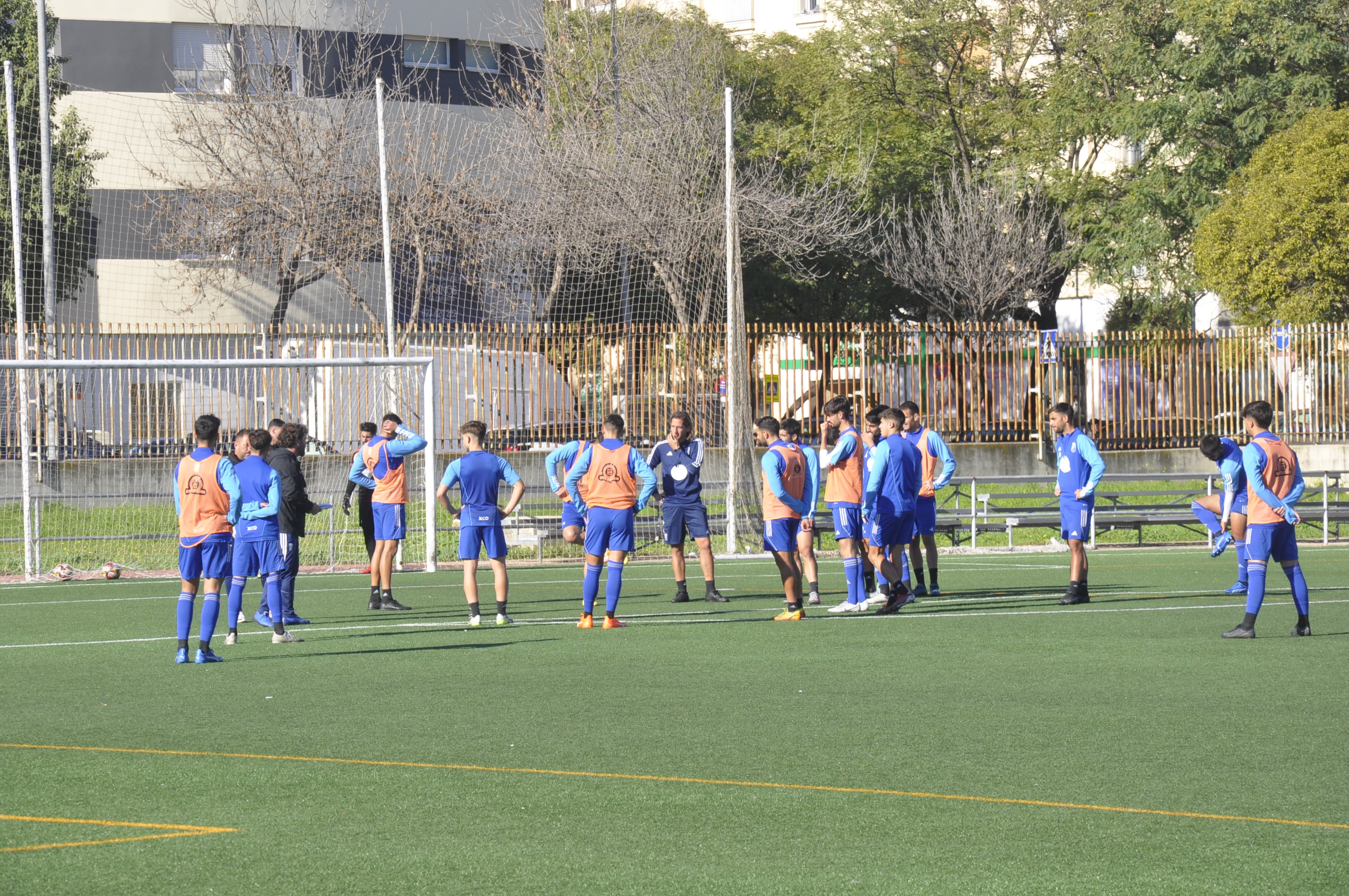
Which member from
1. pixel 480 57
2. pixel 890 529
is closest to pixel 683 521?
pixel 890 529

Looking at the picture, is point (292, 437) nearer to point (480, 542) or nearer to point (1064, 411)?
point (480, 542)

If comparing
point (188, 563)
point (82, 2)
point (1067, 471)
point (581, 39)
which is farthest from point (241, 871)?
point (82, 2)

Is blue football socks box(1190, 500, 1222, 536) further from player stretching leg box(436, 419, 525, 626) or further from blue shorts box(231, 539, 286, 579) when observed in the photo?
blue shorts box(231, 539, 286, 579)

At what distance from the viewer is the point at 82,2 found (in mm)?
35719

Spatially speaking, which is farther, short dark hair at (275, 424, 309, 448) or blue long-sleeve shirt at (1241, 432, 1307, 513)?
short dark hair at (275, 424, 309, 448)

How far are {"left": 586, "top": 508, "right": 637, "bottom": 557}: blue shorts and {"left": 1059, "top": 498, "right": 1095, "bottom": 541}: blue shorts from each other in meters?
4.24

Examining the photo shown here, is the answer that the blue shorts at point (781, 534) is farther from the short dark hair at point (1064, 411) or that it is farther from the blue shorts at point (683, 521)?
the short dark hair at point (1064, 411)

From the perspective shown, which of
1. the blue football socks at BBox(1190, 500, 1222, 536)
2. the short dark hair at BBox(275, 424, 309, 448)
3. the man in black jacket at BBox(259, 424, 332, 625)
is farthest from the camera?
the blue football socks at BBox(1190, 500, 1222, 536)

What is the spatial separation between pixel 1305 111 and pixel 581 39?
15974 millimetres

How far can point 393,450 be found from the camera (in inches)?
572

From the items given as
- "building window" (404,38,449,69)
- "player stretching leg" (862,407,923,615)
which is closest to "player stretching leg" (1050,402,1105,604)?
"player stretching leg" (862,407,923,615)

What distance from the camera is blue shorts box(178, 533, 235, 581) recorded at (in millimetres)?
10734

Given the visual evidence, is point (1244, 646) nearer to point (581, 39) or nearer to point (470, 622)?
point (470, 622)

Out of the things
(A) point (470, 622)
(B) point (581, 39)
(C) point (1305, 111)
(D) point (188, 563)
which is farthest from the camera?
(B) point (581, 39)
